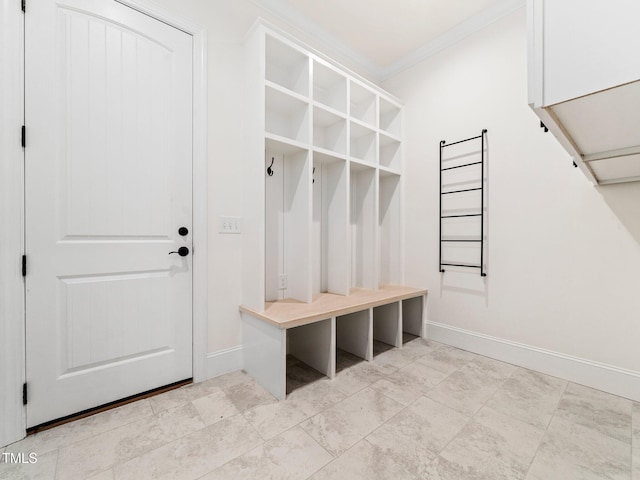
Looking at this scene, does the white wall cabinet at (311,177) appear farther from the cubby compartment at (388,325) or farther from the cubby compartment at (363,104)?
the cubby compartment at (388,325)

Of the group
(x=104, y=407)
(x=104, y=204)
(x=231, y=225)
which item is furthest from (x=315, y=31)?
(x=104, y=407)

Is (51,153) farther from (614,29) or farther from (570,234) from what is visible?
(570,234)

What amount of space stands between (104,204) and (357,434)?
1.80 metres

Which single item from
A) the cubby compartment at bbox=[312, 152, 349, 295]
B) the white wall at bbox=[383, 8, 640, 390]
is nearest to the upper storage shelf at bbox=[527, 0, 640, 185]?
the white wall at bbox=[383, 8, 640, 390]

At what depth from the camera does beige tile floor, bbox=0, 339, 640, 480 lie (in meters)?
1.11

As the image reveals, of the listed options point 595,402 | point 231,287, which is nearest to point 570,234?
point 595,402

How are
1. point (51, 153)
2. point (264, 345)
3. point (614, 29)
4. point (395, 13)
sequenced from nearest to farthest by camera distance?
1. point (614, 29)
2. point (51, 153)
3. point (264, 345)
4. point (395, 13)

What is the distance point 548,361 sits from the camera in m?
1.94

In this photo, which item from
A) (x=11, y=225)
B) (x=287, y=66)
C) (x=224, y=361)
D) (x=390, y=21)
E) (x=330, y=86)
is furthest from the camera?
(x=330, y=86)

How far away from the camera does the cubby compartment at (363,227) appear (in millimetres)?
2609

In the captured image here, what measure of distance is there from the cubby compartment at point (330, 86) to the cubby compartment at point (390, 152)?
58 centimetres

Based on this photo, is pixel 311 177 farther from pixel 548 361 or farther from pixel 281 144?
pixel 548 361

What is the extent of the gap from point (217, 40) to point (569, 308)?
121 inches

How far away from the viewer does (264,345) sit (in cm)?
176
